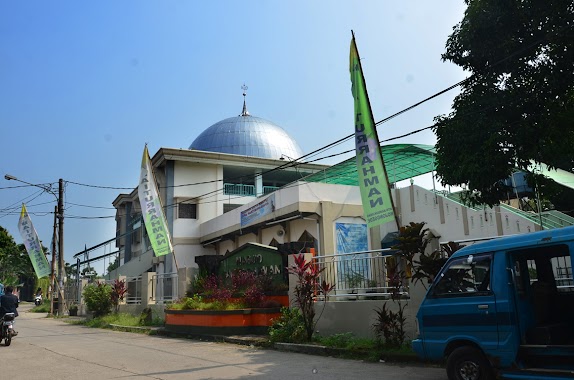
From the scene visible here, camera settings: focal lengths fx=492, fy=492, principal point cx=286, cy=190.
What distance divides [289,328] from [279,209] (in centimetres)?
1000

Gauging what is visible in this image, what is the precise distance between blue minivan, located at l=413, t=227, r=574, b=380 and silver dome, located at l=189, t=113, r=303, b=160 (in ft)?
91.5

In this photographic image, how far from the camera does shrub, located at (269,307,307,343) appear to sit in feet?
37.8

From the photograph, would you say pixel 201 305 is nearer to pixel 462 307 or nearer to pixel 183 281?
pixel 183 281

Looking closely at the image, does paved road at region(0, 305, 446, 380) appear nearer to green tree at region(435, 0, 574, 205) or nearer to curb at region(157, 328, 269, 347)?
curb at region(157, 328, 269, 347)

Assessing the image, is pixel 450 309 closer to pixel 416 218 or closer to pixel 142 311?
pixel 416 218

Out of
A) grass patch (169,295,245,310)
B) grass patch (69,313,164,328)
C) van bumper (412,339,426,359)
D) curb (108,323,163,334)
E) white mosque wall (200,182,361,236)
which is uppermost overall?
white mosque wall (200,182,361,236)

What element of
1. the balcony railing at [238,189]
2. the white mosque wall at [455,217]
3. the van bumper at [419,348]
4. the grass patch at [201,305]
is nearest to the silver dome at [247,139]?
the balcony railing at [238,189]

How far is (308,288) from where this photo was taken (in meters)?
11.7

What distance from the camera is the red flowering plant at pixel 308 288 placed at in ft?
37.9

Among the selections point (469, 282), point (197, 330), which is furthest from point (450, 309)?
point (197, 330)

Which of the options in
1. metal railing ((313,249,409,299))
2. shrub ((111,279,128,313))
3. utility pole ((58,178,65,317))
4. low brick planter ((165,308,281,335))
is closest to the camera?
metal railing ((313,249,409,299))

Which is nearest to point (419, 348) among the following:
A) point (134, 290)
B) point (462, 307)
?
point (462, 307)

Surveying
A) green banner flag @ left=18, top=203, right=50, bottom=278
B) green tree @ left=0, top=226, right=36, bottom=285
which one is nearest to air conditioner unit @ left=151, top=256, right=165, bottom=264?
green banner flag @ left=18, top=203, right=50, bottom=278

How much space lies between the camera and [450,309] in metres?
6.71
